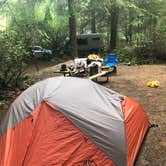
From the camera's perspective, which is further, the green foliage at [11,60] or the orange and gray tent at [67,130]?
the green foliage at [11,60]

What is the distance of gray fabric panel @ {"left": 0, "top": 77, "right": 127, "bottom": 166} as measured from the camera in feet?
14.1

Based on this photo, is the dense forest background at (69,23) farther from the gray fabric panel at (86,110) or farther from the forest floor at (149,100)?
the gray fabric panel at (86,110)

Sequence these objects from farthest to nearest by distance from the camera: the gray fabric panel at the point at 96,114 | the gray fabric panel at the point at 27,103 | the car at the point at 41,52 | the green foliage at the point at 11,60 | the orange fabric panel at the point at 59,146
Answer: the car at the point at 41,52 < the green foliage at the point at 11,60 < the gray fabric panel at the point at 27,103 < the gray fabric panel at the point at 96,114 < the orange fabric panel at the point at 59,146

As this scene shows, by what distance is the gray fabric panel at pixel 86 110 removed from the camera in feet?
14.1

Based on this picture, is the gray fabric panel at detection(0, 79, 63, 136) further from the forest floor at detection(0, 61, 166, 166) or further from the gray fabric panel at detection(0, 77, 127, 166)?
the forest floor at detection(0, 61, 166, 166)

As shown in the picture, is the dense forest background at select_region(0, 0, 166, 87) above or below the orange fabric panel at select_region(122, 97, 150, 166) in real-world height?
above

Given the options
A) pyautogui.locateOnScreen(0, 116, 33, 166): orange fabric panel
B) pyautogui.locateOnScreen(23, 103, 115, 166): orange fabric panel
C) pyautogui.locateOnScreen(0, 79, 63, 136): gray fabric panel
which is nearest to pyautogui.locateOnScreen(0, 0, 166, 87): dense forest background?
pyautogui.locateOnScreen(0, 79, 63, 136): gray fabric panel

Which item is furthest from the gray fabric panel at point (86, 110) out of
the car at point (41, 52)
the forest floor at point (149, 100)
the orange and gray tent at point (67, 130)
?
the car at point (41, 52)

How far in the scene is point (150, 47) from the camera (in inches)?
664

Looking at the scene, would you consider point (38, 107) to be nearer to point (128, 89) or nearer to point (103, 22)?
point (128, 89)

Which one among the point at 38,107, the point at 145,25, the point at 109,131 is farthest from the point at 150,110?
the point at 145,25

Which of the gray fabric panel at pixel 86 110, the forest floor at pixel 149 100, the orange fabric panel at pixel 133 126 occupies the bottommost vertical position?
the forest floor at pixel 149 100

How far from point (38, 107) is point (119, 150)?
53.2 inches

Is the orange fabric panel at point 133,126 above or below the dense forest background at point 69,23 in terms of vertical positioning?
below
